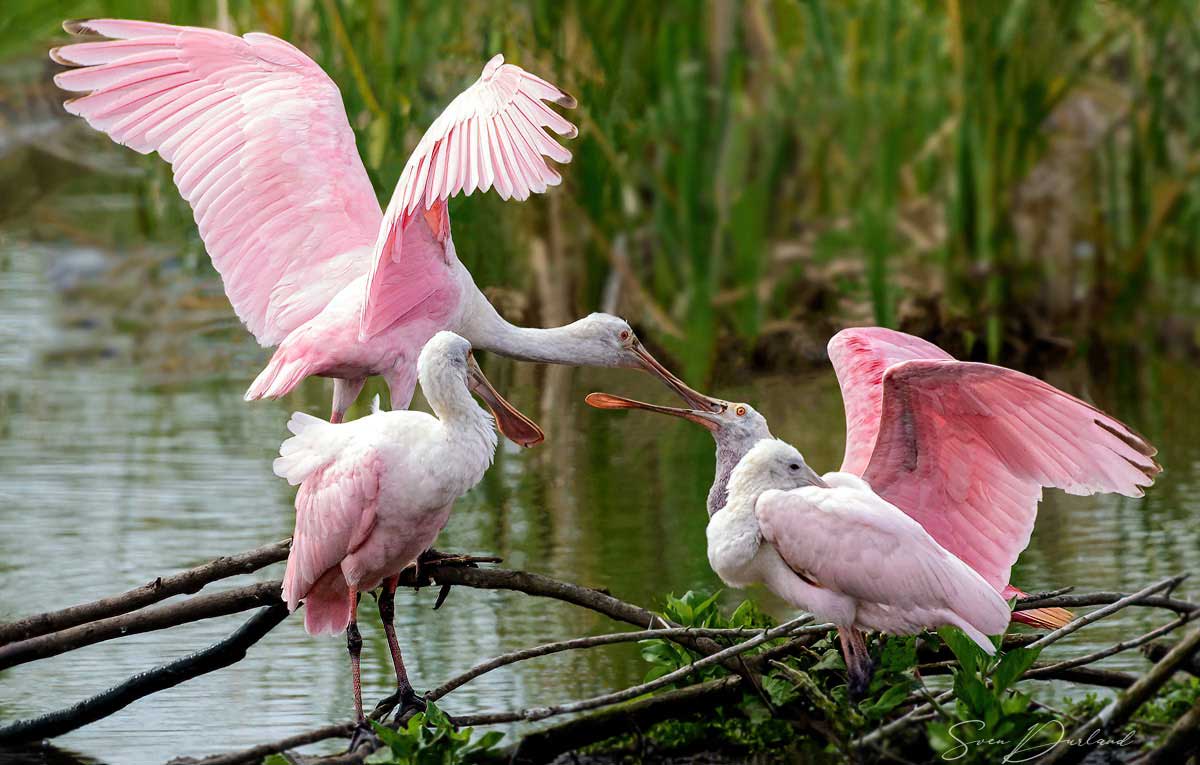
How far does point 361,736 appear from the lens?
4.48 metres

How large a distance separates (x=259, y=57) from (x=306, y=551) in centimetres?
197

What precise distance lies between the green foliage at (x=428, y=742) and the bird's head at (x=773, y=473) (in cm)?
90

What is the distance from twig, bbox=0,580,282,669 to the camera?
4824 millimetres

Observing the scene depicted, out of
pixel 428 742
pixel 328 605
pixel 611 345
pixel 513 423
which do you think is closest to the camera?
pixel 428 742

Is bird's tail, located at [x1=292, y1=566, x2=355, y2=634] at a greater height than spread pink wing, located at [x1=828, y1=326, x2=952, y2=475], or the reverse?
spread pink wing, located at [x1=828, y1=326, x2=952, y2=475]

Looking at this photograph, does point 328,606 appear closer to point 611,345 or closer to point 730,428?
point 730,428

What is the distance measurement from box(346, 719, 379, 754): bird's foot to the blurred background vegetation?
4615mm

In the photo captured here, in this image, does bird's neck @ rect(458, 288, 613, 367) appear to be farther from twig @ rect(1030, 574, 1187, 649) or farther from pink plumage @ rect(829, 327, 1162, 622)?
twig @ rect(1030, 574, 1187, 649)

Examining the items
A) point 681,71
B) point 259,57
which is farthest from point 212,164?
point 681,71

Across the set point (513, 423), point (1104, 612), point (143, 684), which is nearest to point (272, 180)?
point (513, 423)

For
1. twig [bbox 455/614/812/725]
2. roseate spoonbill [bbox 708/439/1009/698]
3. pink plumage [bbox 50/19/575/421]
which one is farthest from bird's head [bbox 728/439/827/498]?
pink plumage [bbox 50/19/575/421]

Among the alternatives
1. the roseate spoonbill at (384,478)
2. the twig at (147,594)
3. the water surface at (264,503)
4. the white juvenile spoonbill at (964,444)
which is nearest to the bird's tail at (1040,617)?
the white juvenile spoonbill at (964,444)

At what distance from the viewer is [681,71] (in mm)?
10438

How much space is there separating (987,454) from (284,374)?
1947mm
